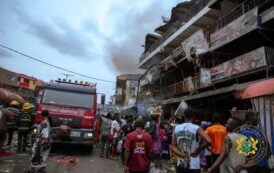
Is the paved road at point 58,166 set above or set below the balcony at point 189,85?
below

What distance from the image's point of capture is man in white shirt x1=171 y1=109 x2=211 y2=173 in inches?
171

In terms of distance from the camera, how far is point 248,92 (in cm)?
1047

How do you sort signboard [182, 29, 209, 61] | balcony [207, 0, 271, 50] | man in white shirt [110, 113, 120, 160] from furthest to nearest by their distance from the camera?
signboard [182, 29, 209, 61] → balcony [207, 0, 271, 50] → man in white shirt [110, 113, 120, 160]

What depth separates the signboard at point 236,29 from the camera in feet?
46.8

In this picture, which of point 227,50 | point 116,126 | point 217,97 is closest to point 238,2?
point 227,50

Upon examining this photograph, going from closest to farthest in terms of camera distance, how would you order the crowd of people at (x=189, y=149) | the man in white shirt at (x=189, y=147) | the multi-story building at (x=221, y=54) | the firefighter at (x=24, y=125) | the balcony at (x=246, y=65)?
the crowd of people at (x=189, y=149)
the man in white shirt at (x=189, y=147)
the firefighter at (x=24, y=125)
the balcony at (x=246, y=65)
the multi-story building at (x=221, y=54)

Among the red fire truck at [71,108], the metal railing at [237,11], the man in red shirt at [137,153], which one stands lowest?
the man in red shirt at [137,153]

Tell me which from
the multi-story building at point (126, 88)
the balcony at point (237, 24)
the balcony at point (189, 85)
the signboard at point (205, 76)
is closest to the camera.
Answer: the balcony at point (237, 24)

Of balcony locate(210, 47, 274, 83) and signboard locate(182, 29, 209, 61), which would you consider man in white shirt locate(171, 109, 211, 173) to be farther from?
signboard locate(182, 29, 209, 61)

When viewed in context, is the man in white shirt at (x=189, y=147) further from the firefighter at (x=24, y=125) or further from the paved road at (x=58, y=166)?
the firefighter at (x=24, y=125)

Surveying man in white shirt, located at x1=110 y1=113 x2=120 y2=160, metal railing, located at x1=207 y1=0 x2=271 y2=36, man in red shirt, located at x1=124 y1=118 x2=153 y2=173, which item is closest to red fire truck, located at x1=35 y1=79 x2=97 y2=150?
man in white shirt, located at x1=110 y1=113 x2=120 y2=160

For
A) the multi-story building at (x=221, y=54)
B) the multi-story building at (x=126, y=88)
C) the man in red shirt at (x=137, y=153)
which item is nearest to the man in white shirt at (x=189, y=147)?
the man in red shirt at (x=137, y=153)

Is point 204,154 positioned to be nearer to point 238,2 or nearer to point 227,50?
point 227,50

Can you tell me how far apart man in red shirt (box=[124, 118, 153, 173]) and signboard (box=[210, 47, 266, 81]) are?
33.5 feet
